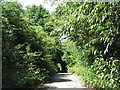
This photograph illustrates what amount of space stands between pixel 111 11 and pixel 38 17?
2694 cm

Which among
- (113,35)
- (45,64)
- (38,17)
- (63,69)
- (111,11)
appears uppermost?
(38,17)

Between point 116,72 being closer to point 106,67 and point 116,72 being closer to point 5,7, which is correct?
point 106,67

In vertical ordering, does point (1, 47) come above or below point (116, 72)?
above

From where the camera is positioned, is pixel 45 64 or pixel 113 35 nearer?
pixel 113 35

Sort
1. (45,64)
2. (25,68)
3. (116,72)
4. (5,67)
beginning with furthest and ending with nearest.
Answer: (45,64)
(25,68)
(5,67)
(116,72)

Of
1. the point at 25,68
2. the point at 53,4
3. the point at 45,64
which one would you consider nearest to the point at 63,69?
the point at 45,64

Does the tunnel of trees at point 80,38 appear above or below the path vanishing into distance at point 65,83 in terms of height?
above

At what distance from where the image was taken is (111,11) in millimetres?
2584

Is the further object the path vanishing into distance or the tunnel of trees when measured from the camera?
the path vanishing into distance

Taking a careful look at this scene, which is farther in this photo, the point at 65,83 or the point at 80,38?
the point at 65,83

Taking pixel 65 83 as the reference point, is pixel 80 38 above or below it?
above

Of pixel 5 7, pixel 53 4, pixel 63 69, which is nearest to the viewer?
pixel 53 4

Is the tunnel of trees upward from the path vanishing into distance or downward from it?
upward

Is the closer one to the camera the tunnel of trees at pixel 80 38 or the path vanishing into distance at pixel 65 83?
the tunnel of trees at pixel 80 38
